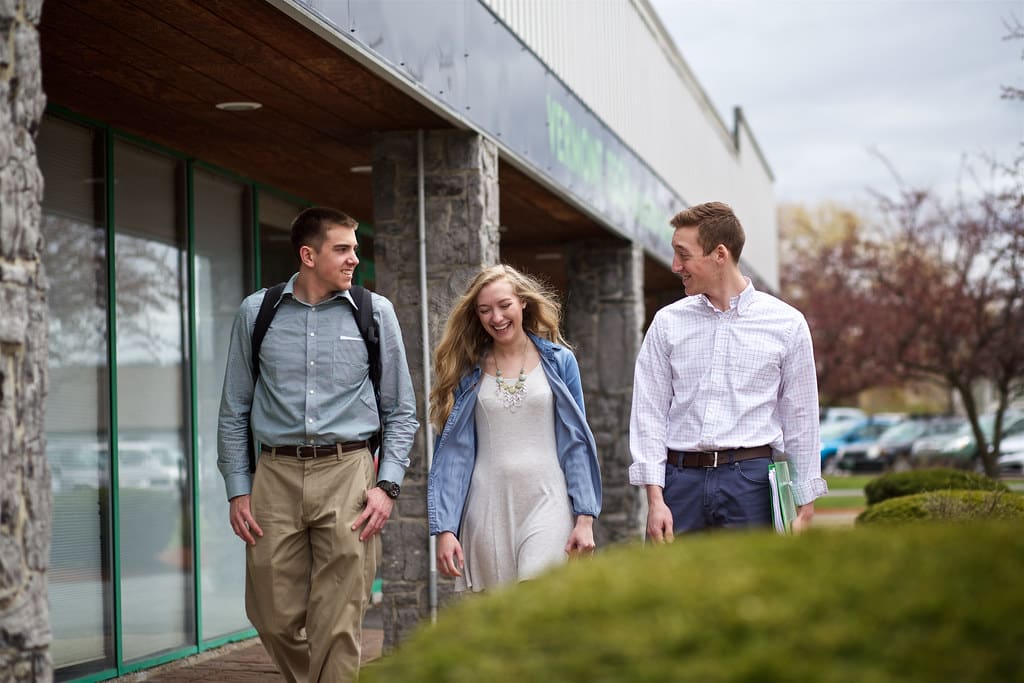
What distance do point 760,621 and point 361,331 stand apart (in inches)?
144

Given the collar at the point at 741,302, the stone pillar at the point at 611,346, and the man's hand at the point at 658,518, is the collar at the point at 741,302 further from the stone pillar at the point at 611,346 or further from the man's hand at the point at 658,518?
the stone pillar at the point at 611,346

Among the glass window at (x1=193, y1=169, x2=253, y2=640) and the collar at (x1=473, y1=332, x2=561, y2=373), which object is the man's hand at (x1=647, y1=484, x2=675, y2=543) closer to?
the collar at (x1=473, y1=332, x2=561, y2=373)

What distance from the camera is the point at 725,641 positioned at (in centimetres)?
185

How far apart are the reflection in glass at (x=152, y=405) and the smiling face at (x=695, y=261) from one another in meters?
3.85

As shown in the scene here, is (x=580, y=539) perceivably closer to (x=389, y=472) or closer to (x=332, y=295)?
(x=389, y=472)

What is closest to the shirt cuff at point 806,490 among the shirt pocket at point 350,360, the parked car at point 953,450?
the shirt pocket at point 350,360

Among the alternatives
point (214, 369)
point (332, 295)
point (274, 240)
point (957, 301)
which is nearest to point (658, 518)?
point (332, 295)

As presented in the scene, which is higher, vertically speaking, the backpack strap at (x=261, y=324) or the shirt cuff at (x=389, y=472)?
the backpack strap at (x=261, y=324)

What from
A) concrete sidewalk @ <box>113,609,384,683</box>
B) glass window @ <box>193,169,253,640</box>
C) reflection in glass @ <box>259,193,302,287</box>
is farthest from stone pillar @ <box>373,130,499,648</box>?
reflection in glass @ <box>259,193,302,287</box>

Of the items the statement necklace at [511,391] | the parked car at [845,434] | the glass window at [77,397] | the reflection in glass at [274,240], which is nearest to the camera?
the statement necklace at [511,391]

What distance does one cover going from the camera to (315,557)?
5.30m

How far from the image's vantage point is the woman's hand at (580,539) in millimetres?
5047

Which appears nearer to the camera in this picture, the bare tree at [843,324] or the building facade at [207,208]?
the building facade at [207,208]

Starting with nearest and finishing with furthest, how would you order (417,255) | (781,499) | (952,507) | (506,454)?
(781,499) < (506,454) < (417,255) < (952,507)
